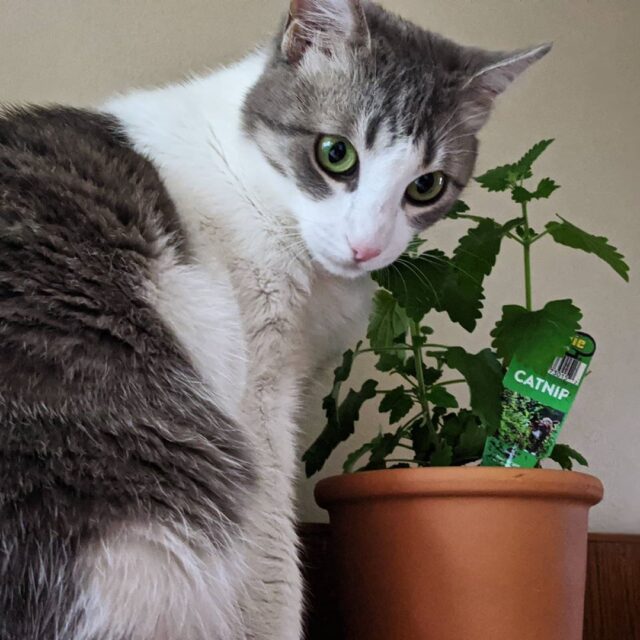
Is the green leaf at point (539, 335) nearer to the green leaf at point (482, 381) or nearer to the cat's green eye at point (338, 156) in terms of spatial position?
the green leaf at point (482, 381)

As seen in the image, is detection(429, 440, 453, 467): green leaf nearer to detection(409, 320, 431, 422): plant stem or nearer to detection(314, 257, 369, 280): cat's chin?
detection(409, 320, 431, 422): plant stem

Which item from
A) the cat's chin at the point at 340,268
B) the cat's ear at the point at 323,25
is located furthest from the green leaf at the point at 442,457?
the cat's ear at the point at 323,25

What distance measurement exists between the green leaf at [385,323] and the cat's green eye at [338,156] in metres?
0.25

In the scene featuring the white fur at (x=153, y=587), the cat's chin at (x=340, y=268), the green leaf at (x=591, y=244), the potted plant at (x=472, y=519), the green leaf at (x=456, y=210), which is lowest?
the white fur at (x=153, y=587)

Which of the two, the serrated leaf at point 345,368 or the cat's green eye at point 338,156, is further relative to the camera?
the serrated leaf at point 345,368

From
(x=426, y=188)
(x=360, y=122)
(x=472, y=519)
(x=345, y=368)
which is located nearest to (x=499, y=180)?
(x=426, y=188)

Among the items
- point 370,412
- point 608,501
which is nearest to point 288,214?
point 370,412

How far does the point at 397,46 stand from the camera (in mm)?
902

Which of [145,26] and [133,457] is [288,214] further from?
[145,26]

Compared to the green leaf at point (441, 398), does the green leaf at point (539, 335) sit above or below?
above

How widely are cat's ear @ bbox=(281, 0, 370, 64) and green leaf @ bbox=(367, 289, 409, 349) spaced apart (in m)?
0.37

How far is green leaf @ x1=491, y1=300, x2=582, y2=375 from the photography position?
2.66 feet

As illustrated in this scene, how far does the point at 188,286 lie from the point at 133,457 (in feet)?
0.67

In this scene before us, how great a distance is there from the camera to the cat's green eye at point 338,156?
841 millimetres
